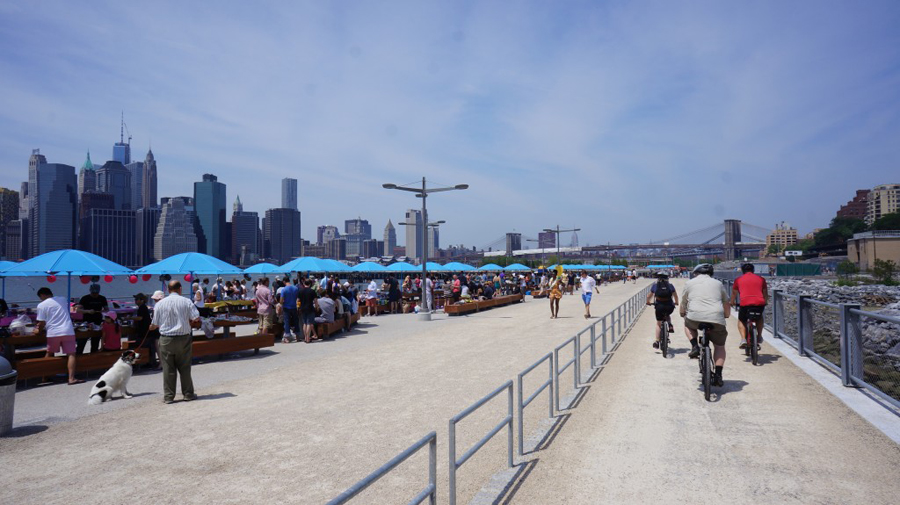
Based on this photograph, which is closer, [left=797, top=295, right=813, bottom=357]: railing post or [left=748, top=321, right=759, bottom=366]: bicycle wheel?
[left=748, top=321, right=759, bottom=366]: bicycle wheel

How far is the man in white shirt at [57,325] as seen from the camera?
30.6 feet

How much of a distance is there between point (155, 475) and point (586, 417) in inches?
188

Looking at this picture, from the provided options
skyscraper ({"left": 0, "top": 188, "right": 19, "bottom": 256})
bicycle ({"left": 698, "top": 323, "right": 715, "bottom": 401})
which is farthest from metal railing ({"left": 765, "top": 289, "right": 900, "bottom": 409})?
skyscraper ({"left": 0, "top": 188, "right": 19, "bottom": 256})

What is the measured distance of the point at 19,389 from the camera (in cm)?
930

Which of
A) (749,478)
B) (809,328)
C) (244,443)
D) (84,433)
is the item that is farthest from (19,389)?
(809,328)

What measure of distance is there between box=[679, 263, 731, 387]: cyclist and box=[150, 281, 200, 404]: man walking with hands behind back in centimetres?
745

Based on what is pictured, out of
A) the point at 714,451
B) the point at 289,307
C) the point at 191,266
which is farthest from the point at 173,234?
the point at 714,451

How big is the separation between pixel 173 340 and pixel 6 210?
675 feet

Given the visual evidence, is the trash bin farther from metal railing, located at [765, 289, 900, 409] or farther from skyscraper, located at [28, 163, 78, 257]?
skyscraper, located at [28, 163, 78, 257]

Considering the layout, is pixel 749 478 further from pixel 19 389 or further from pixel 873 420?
pixel 19 389

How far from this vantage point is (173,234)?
6196 inches

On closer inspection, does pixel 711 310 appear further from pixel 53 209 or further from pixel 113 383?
pixel 53 209

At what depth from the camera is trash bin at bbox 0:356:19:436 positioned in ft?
21.5

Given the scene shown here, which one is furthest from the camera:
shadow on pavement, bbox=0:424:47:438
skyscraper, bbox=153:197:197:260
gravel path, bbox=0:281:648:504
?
skyscraper, bbox=153:197:197:260
